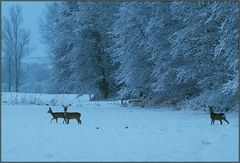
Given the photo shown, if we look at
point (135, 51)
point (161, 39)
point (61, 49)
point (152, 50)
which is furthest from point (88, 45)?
point (161, 39)

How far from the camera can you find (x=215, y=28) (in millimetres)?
21859

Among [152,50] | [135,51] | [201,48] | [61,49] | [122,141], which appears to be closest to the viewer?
[122,141]

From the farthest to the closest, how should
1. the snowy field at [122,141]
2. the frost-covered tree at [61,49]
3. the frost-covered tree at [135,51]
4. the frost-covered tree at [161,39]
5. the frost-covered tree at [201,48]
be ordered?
the frost-covered tree at [61,49]
the frost-covered tree at [135,51]
the frost-covered tree at [161,39]
the frost-covered tree at [201,48]
the snowy field at [122,141]

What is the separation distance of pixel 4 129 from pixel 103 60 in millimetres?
20448

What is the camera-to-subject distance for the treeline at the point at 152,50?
20.2m

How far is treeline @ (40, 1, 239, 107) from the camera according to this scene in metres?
20.2

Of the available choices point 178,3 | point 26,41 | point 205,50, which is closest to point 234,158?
point 205,50

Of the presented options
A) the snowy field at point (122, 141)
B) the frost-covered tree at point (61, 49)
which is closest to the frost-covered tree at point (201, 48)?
the snowy field at point (122, 141)

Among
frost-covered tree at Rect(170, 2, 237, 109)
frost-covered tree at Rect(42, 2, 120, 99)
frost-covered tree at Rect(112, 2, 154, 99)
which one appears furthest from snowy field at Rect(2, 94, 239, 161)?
frost-covered tree at Rect(42, 2, 120, 99)

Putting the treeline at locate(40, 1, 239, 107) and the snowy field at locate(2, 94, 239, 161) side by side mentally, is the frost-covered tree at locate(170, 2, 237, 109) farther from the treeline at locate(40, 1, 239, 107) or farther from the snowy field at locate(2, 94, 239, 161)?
the snowy field at locate(2, 94, 239, 161)

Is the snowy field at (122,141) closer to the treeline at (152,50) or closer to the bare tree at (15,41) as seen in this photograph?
the treeline at (152,50)

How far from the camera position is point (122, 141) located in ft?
41.0

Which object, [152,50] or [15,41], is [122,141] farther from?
[15,41]

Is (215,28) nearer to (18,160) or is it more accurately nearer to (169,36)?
(169,36)
